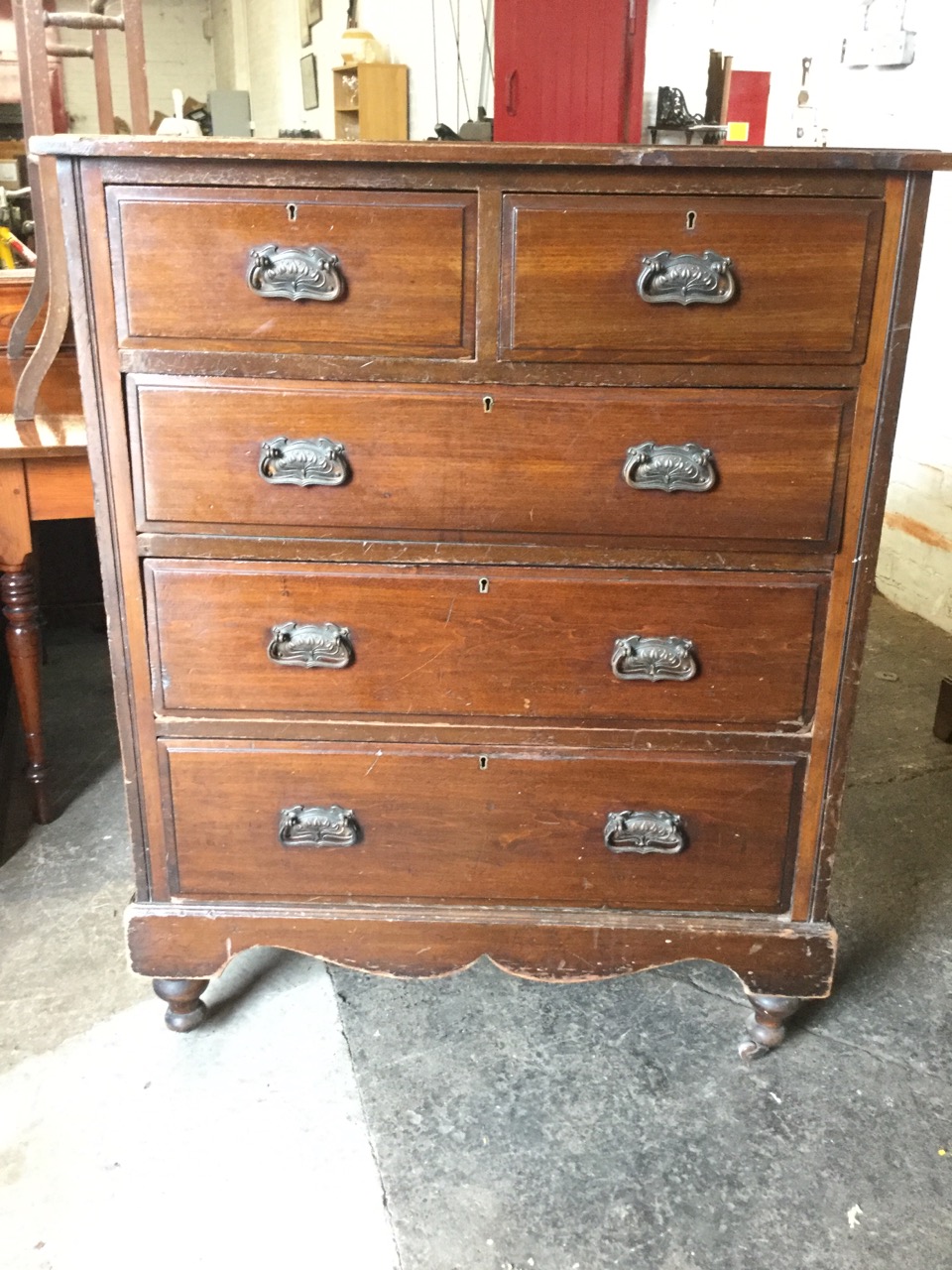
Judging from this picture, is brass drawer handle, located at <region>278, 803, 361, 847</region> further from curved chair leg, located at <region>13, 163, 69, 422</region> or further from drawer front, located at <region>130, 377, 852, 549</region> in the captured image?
curved chair leg, located at <region>13, 163, 69, 422</region>

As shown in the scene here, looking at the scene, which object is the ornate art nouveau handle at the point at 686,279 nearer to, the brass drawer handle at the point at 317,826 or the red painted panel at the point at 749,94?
the brass drawer handle at the point at 317,826

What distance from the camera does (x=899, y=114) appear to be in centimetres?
325

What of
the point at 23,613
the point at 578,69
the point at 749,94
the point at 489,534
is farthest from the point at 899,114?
the point at 23,613

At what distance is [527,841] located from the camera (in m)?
1.54

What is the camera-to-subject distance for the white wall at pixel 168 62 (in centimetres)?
1029

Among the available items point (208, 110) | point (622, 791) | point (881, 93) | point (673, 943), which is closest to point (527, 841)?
point (622, 791)

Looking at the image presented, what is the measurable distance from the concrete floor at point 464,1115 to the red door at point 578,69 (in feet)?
5.11

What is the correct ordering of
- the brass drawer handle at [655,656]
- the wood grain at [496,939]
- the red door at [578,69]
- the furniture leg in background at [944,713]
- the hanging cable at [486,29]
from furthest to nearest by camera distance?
the hanging cable at [486,29] → the furniture leg in background at [944,713] → the red door at [578,69] → the wood grain at [496,939] → the brass drawer handle at [655,656]

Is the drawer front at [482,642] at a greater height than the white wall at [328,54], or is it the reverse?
the white wall at [328,54]

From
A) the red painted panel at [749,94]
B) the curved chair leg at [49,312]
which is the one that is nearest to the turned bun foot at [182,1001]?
the curved chair leg at [49,312]

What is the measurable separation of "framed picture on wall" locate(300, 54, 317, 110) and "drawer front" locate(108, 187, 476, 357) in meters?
6.33

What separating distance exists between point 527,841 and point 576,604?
0.36 metres

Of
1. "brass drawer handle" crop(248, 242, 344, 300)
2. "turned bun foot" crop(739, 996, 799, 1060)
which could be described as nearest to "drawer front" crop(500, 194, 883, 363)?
"brass drawer handle" crop(248, 242, 344, 300)

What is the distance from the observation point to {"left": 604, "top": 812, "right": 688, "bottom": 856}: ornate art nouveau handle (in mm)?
1512
